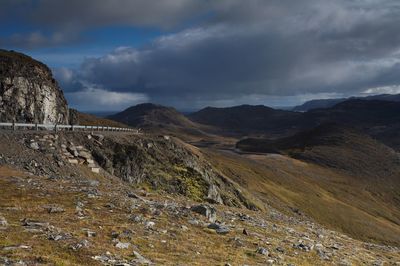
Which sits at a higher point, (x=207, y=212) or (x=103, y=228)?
(x=103, y=228)

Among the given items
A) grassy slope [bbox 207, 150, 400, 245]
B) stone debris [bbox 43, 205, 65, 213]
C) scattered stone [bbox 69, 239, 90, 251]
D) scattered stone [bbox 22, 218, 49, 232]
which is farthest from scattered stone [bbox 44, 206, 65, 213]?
grassy slope [bbox 207, 150, 400, 245]

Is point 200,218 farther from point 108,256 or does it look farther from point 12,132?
point 12,132

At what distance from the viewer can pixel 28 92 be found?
7400cm

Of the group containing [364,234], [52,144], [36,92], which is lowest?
[364,234]

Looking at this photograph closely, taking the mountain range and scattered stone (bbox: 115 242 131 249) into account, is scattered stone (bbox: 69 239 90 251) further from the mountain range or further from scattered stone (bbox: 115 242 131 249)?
scattered stone (bbox: 115 242 131 249)

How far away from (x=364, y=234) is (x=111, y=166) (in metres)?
68.3

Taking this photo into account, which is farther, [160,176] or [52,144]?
[160,176]

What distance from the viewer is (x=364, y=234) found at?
101 m

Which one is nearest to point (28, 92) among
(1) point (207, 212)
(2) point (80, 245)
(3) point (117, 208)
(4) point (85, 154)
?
(4) point (85, 154)

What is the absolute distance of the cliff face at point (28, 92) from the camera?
70.6 m

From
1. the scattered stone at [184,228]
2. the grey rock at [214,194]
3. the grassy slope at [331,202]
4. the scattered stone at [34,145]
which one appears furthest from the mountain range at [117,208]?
the grassy slope at [331,202]

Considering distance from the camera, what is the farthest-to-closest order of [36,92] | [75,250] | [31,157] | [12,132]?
[36,92] < [12,132] < [31,157] < [75,250]

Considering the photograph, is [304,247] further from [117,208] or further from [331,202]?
[331,202]

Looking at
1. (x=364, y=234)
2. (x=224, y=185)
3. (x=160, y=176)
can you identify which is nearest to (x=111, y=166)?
(x=160, y=176)
